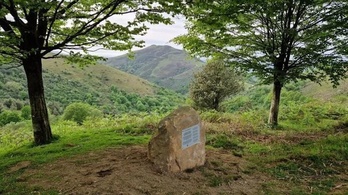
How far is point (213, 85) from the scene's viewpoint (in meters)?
22.1

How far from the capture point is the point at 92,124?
46.2ft

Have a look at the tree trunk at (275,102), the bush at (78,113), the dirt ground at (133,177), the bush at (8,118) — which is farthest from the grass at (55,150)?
the bush at (8,118)

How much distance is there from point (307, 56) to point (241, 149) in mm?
4255

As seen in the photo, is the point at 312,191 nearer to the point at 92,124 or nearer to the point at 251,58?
the point at 251,58

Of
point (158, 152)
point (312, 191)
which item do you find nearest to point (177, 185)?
point (158, 152)

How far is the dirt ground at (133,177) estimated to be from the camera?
4953 mm

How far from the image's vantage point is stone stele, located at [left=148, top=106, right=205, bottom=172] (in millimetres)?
5613

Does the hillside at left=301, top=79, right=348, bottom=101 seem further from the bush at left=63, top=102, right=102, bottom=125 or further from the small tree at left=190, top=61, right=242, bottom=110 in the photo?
the bush at left=63, top=102, right=102, bottom=125

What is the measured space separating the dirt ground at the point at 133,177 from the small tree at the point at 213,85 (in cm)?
1553

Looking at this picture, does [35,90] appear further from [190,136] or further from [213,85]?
[213,85]

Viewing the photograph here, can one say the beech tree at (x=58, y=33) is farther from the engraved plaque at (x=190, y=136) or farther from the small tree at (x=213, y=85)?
the small tree at (x=213, y=85)

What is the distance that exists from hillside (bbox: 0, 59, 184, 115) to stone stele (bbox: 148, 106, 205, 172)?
4916cm

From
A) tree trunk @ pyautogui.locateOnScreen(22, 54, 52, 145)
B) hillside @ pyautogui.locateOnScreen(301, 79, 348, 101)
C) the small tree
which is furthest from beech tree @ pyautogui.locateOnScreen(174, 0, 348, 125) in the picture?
hillside @ pyautogui.locateOnScreen(301, 79, 348, 101)

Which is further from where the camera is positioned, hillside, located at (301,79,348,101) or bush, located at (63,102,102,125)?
bush, located at (63,102,102,125)
